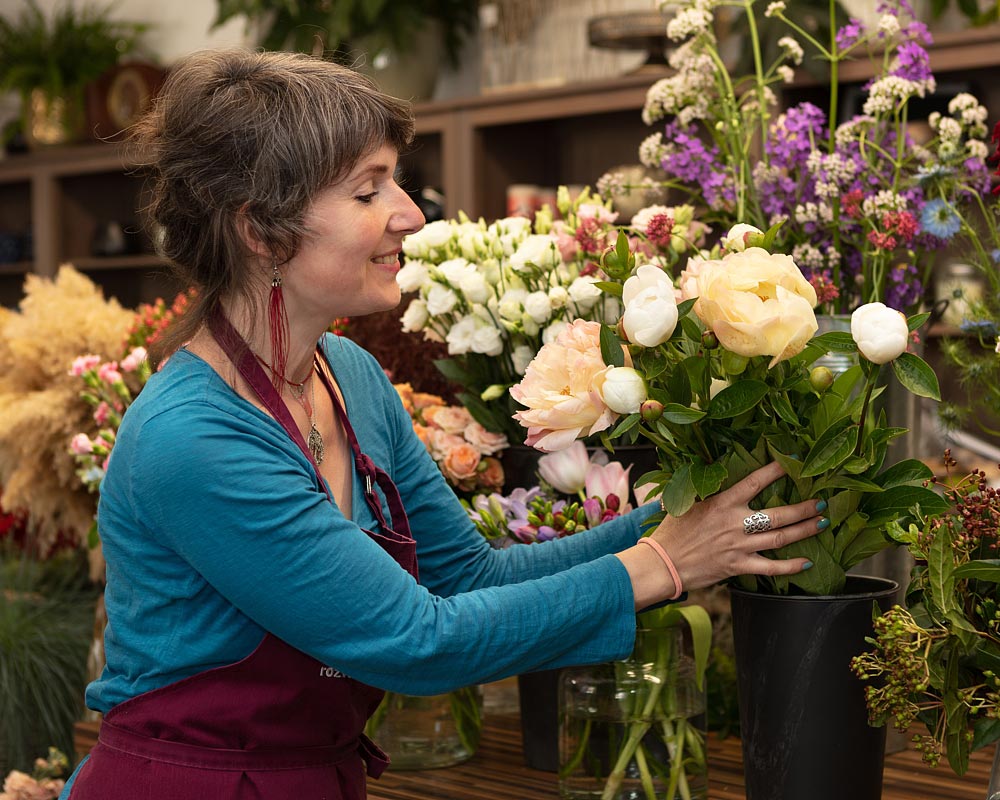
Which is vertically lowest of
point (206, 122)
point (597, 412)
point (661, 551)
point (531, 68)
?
point (661, 551)

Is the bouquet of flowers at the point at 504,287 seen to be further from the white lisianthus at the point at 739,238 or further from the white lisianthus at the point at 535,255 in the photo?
the white lisianthus at the point at 739,238

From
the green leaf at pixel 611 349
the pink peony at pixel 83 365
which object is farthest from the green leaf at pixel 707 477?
the pink peony at pixel 83 365

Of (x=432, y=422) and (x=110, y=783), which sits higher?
(x=432, y=422)

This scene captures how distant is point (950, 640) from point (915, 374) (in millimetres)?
195

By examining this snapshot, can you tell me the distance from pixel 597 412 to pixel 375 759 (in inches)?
17.9

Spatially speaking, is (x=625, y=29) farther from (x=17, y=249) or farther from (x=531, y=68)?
(x=17, y=249)

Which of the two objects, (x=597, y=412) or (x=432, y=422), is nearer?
(x=597, y=412)

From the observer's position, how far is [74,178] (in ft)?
15.4

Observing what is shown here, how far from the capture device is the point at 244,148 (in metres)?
1.11

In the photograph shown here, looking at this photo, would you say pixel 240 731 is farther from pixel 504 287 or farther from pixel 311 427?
pixel 504 287

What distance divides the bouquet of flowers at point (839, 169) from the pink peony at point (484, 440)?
0.37 meters

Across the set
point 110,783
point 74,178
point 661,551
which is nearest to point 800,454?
point 661,551

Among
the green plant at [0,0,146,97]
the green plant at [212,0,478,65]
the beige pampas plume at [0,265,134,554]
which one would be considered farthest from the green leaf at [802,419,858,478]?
A: the green plant at [0,0,146,97]

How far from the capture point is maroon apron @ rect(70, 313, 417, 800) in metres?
1.10
